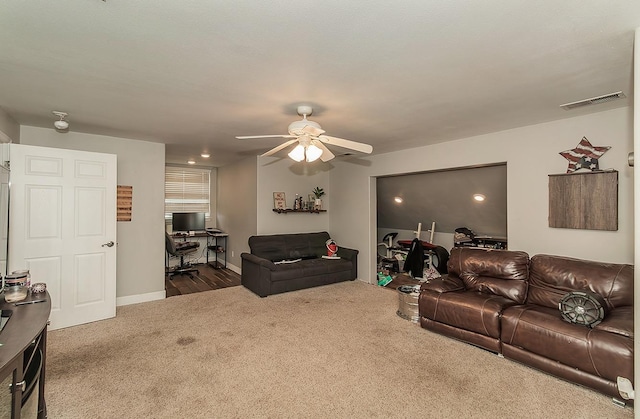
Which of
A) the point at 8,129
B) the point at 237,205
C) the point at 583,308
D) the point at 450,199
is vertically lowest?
the point at 583,308

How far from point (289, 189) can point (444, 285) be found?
3.55 m

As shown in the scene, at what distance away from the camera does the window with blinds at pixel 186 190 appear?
22.8 ft

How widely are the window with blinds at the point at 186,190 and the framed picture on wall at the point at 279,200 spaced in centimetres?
260

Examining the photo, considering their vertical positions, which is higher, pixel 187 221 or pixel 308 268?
pixel 187 221

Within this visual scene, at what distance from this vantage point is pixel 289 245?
5551 mm

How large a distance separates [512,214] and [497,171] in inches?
49.8

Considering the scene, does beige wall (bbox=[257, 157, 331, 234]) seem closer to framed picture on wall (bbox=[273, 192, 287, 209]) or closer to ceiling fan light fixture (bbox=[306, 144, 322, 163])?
framed picture on wall (bbox=[273, 192, 287, 209])

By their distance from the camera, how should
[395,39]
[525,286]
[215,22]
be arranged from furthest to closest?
[525,286] → [395,39] → [215,22]

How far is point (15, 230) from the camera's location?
10.5 ft

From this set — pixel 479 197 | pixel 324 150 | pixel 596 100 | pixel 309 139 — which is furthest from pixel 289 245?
pixel 596 100

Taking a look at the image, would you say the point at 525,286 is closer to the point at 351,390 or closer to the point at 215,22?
the point at 351,390

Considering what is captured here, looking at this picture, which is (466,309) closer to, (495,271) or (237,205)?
(495,271)

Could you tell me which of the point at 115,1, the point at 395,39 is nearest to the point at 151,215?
the point at 115,1

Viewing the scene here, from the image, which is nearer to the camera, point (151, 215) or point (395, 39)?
point (395, 39)
